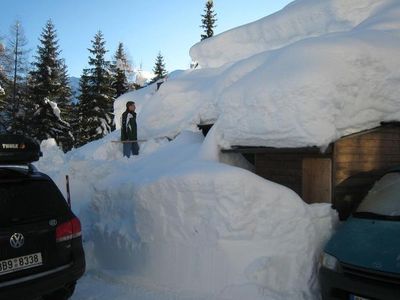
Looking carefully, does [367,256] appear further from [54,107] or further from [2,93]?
[2,93]

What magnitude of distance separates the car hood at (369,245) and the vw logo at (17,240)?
3181mm

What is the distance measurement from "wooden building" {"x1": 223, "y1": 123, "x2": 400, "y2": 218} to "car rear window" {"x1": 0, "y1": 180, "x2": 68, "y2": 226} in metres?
3.41

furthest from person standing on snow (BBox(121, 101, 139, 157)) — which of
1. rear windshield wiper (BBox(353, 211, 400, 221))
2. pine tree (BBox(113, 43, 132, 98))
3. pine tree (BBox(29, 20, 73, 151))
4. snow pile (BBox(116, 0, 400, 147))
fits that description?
pine tree (BBox(113, 43, 132, 98))

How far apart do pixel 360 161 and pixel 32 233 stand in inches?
184

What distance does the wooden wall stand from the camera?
6.48m

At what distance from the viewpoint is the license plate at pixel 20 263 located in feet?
12.9

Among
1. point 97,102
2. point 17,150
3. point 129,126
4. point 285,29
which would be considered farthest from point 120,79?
point 17,150

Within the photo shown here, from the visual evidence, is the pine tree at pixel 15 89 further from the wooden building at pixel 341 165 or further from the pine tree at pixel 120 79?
the wooden building at pixel 341 165

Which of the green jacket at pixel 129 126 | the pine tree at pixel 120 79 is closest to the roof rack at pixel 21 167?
the green jacket at pixel 129 126

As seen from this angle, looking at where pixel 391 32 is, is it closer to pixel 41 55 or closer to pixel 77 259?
pixel 77 259

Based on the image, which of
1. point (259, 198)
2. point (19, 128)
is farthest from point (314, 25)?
point (19, 128)

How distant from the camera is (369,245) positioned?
15.6 feet

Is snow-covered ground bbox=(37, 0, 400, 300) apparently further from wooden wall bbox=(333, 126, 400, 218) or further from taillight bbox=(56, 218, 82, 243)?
taillight bbox=(56, 218, 82, 243)

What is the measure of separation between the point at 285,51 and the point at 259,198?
297cm
